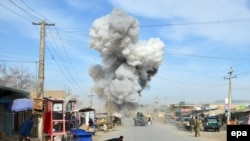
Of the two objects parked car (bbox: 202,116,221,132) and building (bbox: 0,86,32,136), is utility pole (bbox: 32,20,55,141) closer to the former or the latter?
building (bbox: 0,86,32,136)

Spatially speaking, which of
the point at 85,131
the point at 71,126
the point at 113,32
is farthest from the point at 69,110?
the point at 113,32

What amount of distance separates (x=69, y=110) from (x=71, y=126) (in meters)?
1.55

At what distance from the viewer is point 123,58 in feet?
258

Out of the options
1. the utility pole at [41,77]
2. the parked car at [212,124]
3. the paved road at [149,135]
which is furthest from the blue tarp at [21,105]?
the parked car at [212,124]

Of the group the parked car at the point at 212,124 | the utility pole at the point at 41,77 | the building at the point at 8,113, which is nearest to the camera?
the utility pole at the point at 41,77

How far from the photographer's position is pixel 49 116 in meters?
21.9

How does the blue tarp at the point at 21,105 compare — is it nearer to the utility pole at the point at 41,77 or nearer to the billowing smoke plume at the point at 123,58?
the utility pole at the point at 41,77

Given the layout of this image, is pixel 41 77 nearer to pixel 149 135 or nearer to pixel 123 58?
pixel 149 135

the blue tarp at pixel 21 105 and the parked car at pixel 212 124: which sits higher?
the blue tarp at pixel 21 105

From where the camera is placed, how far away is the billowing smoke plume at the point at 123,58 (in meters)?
73.4

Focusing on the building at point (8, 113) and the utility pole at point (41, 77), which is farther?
the building at point (8, 113)

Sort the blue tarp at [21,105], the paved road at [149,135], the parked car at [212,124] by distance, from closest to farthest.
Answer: the blue tarp at [21,105] → the paved road at [149,135] → the parked car at [212,124]

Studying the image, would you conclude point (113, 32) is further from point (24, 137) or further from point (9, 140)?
point (24, 137)

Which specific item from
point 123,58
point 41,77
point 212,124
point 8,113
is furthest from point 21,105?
point 123,58
